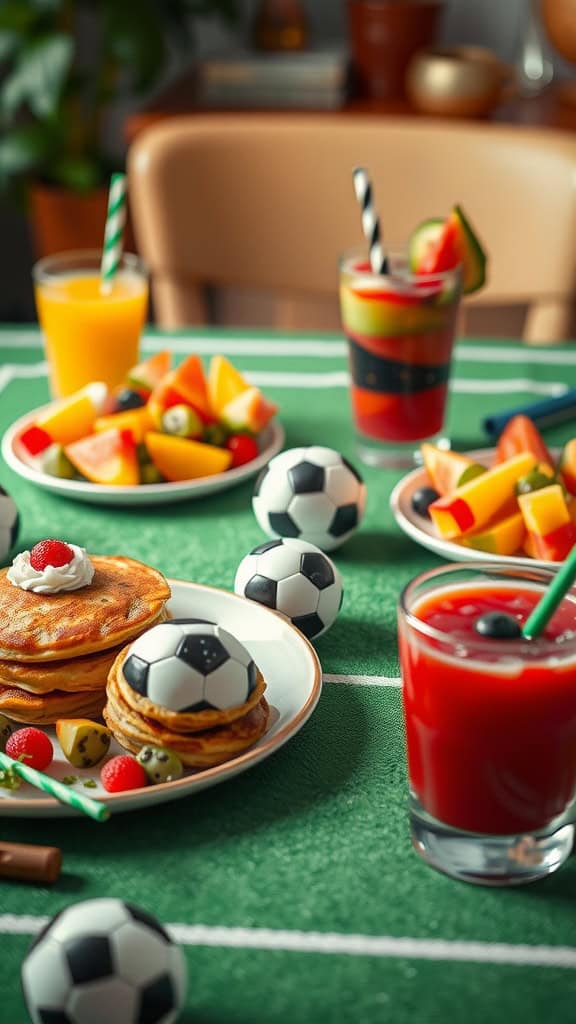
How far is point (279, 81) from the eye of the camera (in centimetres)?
354

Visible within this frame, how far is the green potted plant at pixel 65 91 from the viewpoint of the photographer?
11.8 feet

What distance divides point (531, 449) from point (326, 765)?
24.1 inches

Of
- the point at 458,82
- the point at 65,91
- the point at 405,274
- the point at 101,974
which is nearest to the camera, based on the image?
the point at 101,974

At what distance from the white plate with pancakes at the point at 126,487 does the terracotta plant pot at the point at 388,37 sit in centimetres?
234

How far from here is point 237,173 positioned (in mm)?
2473

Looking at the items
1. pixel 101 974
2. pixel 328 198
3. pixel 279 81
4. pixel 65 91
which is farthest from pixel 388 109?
pixel 101 974

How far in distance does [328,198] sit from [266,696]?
5.33 ft

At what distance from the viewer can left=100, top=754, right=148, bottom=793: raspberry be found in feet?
3.07

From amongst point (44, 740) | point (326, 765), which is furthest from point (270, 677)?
point (44, 740)

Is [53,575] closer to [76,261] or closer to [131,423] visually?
[131,423]

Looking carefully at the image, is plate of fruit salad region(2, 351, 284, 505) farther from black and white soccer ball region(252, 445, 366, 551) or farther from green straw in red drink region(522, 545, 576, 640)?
green straw in red drink region(522, 545, 576, 640)

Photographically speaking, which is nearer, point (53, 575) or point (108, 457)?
point (53, 575)

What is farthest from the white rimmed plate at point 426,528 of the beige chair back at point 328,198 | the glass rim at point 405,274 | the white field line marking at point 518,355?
the beige chair back at point 328,198

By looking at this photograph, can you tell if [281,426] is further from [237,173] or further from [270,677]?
[237,173]
